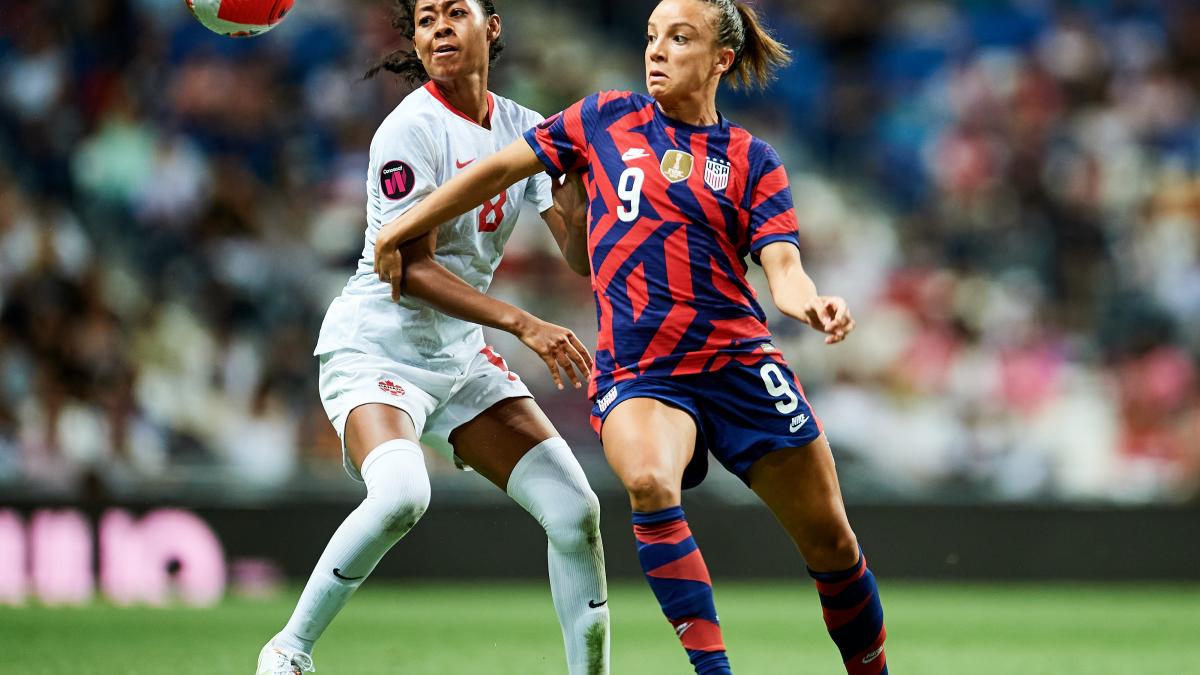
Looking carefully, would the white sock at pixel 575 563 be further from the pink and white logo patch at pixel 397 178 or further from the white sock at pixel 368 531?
the pink and white logo patch at pixel 397 178

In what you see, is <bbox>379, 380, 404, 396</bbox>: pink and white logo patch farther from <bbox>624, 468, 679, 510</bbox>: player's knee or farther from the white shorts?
<bbox>624, 468, 679, 510</bbox>: player's knee

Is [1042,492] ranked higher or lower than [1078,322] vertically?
lower

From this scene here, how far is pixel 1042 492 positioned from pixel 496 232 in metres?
7.12

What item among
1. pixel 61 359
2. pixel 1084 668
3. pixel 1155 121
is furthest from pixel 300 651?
pixel 1155 121

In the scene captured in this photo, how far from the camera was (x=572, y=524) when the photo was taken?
16.8ft

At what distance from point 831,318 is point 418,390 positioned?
5.09 ft

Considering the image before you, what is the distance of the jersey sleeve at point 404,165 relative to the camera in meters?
5.18

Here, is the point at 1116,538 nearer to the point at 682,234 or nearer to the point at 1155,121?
the point at 1155,121

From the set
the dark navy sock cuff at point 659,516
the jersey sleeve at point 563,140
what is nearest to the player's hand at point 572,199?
the jersey sleeve at point 563,140

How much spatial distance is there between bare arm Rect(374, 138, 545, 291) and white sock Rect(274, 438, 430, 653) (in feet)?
2.25

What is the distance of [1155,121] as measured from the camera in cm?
1368

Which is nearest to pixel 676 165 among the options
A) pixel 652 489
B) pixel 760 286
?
pixel 652 489

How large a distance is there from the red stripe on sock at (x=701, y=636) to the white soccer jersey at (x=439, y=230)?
1.35 m

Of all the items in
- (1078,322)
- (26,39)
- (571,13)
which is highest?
(571,13)
